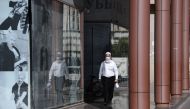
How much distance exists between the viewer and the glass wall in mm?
15688

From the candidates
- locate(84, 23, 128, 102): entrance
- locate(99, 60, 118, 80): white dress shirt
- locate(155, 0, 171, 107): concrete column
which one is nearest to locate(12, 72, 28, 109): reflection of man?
locate(99, 60, 118, 80): white dress shirt

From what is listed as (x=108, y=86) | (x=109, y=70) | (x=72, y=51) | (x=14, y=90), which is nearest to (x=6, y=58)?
(x=14, y=90)

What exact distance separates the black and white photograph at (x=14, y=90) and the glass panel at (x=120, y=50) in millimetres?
16177

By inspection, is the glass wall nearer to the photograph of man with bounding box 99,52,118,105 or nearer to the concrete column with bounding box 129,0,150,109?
the photograph of man with bounding box 99,52,118,105

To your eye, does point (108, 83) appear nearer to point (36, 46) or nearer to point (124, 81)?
point (36, 46)

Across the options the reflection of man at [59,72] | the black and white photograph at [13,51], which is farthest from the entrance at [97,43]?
the black and white photograph at [13,51]

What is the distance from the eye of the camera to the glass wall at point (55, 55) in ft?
51.5

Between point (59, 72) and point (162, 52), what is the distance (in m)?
4.45

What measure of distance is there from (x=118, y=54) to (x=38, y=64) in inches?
640

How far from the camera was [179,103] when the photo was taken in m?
21.8

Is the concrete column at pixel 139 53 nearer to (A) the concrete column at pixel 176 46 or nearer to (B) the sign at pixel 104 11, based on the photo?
(A) the concrete column at pixel 176 46

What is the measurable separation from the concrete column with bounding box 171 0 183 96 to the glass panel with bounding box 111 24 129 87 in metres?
5.51

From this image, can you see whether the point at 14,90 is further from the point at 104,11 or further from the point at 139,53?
the point at 104,11

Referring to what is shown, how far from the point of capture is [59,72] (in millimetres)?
18094
